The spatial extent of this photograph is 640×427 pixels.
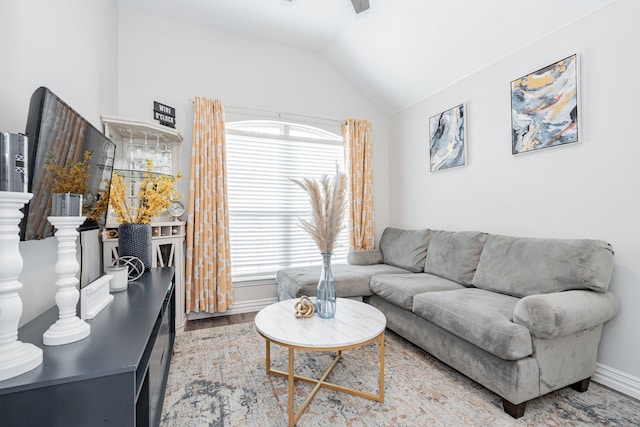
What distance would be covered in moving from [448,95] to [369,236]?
1.89 meters

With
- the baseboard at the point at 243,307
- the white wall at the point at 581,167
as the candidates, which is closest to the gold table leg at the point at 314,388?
the baseboard at the point at 243,307

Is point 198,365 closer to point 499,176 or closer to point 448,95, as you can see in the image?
point 499,176

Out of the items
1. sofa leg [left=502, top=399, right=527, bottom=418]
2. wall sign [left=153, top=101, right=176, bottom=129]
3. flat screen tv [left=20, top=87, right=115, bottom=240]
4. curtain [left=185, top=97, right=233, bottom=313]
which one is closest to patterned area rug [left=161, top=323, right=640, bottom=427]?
sofa leg [left=502, top=399, right=527, bottom=418]

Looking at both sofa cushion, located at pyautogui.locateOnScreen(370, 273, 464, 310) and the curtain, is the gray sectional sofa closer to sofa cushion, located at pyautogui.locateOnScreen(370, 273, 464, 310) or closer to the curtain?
sofa cushion, located at pyautogui.locateOnScreen(370, 273, 464, 310)

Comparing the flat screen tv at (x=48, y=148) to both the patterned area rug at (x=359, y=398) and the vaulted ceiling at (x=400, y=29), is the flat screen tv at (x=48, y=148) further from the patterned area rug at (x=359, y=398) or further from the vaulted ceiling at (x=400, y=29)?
the vaulted ceiling at (x=400, y=29)

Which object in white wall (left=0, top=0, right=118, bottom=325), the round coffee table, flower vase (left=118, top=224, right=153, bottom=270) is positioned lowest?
the round coffee table

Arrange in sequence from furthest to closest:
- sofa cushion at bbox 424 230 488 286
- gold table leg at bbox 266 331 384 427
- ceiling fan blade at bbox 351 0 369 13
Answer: sofa cushion at bbox 424 230 488 286 → ceiling fan blade at bbox 351 0 369 13 → gold table leg at bbox 266 331 384 427

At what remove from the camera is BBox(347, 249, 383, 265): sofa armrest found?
3.57 meters

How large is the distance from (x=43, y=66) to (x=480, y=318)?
2669 millimetres

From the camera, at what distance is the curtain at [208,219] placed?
3002mm

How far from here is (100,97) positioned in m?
2.29

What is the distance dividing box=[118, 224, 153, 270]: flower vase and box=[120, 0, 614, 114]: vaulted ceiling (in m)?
2.26

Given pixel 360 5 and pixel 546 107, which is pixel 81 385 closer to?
pixel 360 5

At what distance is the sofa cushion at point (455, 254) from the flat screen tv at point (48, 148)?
2784mm
